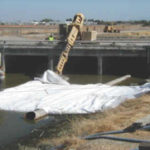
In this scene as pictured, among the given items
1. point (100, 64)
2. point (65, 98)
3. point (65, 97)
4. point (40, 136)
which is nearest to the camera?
point (40, 136)

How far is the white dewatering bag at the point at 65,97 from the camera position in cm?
2186

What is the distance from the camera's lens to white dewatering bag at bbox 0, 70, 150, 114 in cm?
2186

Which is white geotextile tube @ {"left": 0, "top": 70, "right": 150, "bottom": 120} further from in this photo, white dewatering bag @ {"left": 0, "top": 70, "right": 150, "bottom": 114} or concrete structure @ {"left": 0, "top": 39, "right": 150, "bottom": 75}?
concrete structure @ {"left": 0, "top": 39, "right": 150, "bottom": 75}

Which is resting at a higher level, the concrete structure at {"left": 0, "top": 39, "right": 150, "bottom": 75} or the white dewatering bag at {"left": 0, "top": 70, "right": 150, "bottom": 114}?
the concrete structure at {"left": 0, "top": 39, "right": 150, "bottom": 75}

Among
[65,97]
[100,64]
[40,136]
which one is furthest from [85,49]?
[40,136]

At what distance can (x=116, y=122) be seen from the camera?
16.5 metres

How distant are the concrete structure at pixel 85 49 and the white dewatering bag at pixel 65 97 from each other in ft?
33.1

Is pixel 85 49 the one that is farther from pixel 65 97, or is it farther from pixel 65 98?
pixel 65 98

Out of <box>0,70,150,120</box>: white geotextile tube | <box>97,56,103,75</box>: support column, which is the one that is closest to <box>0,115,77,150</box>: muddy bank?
<box>0,70,150,120</box>: white geotextile tube

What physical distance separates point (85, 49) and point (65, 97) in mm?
13526

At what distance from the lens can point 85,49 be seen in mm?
36688

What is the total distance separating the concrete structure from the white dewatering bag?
33.1ft

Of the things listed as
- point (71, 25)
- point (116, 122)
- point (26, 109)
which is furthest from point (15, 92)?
point (71, 25)

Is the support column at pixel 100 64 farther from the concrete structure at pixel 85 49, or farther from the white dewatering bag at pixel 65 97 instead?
the white dewatering bag at pixel 65 97
